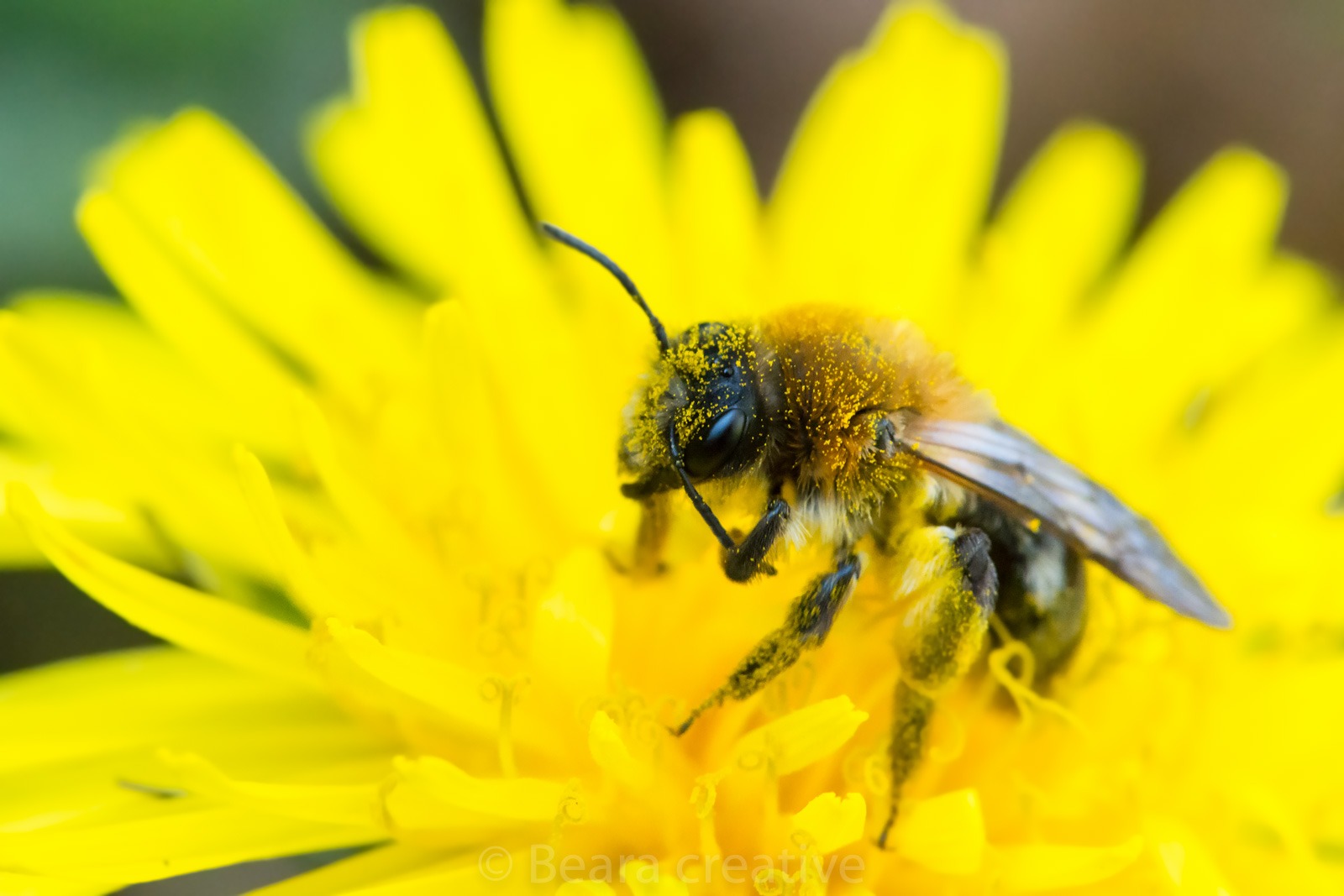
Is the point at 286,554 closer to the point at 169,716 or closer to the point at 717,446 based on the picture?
the point at 169,716

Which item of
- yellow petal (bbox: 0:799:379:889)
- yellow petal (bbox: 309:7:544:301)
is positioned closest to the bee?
yellow petal (bbox: 0:799:379:889)

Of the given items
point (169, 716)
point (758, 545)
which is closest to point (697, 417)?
point (758, 545)

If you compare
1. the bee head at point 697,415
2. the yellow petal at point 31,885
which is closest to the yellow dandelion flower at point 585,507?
the yellow petal at point 31,885

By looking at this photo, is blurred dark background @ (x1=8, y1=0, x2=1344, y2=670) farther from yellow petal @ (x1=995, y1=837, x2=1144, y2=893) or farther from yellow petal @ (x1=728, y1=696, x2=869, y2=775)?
yellow petal @ (x1=995, y1=837, x2=1144, y2=893)

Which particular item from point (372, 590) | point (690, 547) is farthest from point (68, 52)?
point (690, 547)

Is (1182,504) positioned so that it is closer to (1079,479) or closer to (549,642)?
(1079,479)
